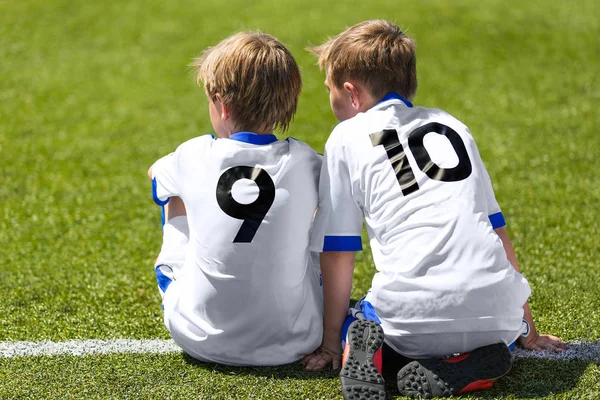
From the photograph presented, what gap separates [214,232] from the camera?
2.81m

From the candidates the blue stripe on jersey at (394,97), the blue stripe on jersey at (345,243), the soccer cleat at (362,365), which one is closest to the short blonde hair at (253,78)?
the blue stripe on jersey at (394,97)

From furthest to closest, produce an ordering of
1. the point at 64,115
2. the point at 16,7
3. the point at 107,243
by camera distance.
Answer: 1. the point at 16,7
2. the point at 64,115
3. the point at 107,243

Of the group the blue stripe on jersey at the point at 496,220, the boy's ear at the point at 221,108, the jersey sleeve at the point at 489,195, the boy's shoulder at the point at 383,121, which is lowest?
the blue stripe on jersey at the point at 496,220

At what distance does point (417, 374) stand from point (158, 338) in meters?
1.26

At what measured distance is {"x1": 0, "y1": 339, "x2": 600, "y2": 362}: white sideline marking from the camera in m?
3.04

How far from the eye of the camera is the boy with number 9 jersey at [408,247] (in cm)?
A: 265

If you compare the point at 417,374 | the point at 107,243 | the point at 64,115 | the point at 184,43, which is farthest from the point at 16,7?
the point at 417,374

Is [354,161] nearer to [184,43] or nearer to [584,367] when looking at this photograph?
[584,367]

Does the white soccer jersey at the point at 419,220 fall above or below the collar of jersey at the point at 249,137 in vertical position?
below

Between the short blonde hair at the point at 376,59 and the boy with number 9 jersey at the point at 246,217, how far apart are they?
8.7 inches

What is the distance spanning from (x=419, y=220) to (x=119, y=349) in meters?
1.44

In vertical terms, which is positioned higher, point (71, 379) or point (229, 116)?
point (229, 116)

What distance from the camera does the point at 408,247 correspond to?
2.70 metres

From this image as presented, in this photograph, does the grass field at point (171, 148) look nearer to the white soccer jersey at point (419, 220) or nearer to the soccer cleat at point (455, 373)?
the soccer cleat at point (455, 373)
